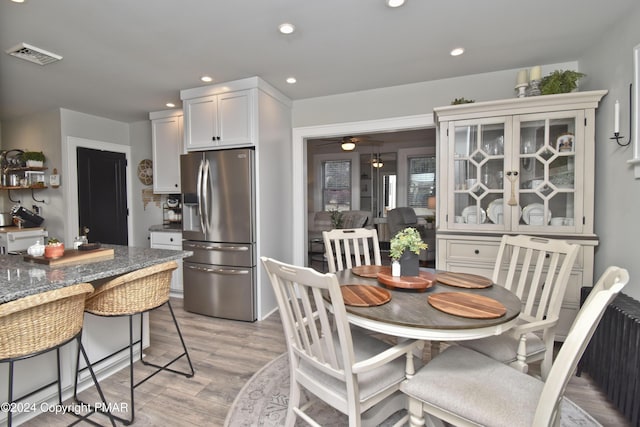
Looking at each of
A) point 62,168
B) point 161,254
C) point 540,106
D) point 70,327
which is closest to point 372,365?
point 70,327

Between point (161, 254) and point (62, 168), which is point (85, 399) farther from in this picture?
point (62, 168)

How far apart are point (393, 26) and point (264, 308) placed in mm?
2854

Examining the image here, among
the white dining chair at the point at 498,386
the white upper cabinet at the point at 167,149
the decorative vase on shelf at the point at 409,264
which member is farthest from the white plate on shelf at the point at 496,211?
the white upper cabinet at the point at 167,149

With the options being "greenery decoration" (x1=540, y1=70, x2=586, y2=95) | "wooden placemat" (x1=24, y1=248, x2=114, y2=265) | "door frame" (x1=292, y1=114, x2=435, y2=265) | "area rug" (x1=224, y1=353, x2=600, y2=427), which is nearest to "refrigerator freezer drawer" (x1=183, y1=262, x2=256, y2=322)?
"door frame" (x1=292, y1=114, x2=435, y2=265)

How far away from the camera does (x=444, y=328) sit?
124 cm

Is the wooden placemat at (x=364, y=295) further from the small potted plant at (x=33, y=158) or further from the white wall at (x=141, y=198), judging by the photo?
the small potted plant at (x=33, y=158)

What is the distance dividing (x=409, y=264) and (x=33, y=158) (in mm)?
5052

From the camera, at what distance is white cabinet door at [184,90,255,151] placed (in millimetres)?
3135

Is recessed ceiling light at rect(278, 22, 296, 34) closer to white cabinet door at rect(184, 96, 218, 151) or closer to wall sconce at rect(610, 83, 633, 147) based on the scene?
white cabinet door at rect(184, 96, 218, 151)

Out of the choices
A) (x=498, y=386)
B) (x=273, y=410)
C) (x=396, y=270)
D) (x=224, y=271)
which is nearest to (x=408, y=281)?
(x=396, y=270)

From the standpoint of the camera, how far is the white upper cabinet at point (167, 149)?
13.3 feet

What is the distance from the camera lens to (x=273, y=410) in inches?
71.6

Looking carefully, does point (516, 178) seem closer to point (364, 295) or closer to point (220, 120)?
point (364, 295)

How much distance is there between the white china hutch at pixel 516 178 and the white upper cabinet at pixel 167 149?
3268mm
